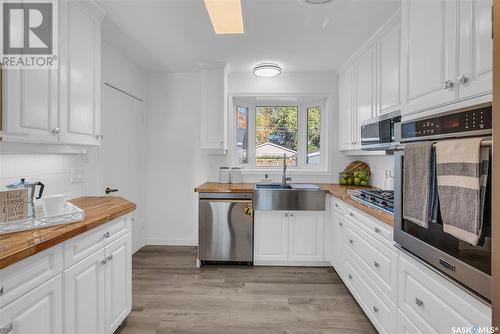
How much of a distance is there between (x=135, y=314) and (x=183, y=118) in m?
2.46

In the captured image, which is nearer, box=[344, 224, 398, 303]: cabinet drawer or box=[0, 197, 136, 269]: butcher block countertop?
box=[0, 197, 136, 269]: butcher block countertop

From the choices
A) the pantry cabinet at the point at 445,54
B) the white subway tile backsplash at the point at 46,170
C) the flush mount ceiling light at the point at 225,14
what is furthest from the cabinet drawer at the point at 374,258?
the white subway tile backsplash at the point at 46,170

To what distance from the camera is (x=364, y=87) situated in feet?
9.07

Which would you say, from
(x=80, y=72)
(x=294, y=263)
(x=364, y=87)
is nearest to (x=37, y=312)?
(x=80, y=72)

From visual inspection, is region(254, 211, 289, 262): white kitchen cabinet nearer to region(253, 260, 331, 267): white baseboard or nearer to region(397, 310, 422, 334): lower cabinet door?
region(253, 260, 331, 267): white baseboard

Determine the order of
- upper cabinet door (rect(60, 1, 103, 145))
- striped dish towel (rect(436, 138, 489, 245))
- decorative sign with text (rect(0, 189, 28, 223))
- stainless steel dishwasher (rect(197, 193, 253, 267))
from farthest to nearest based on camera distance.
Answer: stainless steel dishwasher (rect(197, 193, 253, 267))
upper cabinet door (rect(60, 1, 103, 145))
decorative sign with text (rect(0, 189, 28, 223))
striped dish towel (rect(436, 138, 489, 245))

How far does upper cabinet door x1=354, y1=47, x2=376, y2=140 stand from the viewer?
2.58 metres

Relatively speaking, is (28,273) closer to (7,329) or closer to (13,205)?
(7,329)

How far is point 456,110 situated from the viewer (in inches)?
41.8

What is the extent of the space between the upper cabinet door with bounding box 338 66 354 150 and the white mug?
9.23 feet

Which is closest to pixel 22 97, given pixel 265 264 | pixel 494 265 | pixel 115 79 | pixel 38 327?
pixel 38 327

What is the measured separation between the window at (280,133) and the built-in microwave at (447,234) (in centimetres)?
243

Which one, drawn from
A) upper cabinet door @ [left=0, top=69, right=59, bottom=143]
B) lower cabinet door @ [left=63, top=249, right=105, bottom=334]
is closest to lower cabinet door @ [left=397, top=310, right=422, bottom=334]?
lower cabinet door @ [left=63, top=249, right=105, bottom=334]

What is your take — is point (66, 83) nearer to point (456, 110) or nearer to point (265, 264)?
point (456, 110)
